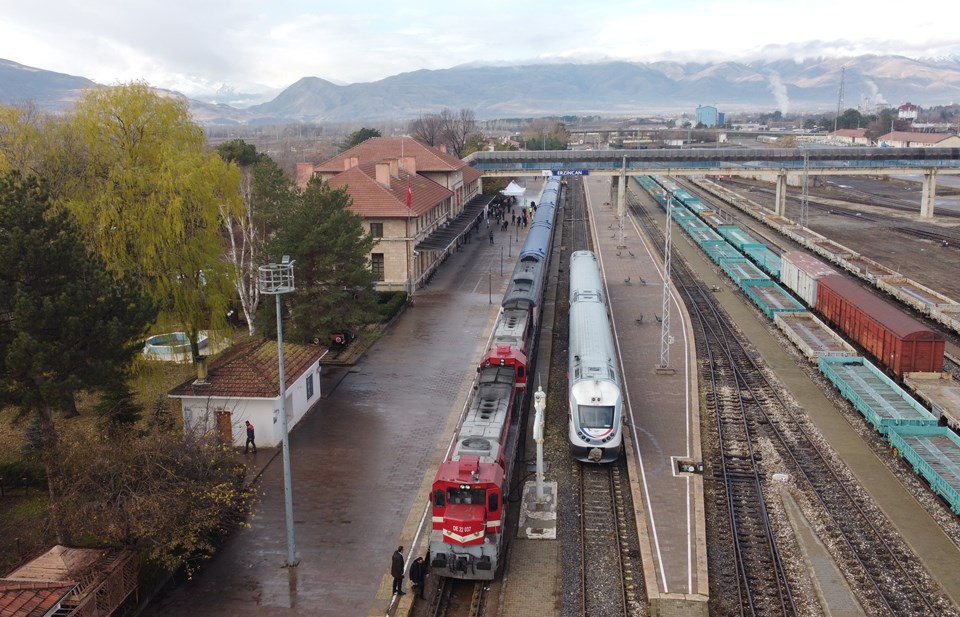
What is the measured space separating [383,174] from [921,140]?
108832 mm

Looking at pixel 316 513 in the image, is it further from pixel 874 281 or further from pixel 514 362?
pixel 874 281

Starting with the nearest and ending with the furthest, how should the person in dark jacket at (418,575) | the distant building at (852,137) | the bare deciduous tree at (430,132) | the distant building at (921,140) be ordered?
1. the person in dark jacket at (418,575)
2. the distant building at (921,140)
3. the bare deciduous tree at (430,132)
4. the distant building at (852,137)

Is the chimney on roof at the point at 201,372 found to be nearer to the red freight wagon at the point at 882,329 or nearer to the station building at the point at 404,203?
the station building at the point at 404,203

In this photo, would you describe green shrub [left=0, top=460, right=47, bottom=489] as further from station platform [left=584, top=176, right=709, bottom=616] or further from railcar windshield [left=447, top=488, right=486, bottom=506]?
station platform [left=584, top=176, right=709, bottom=616]

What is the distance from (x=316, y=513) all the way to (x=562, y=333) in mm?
19703

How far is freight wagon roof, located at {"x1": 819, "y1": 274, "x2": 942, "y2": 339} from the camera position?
29.2 meters

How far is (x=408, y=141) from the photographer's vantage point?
214 feet

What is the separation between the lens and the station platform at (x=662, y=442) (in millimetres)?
17484

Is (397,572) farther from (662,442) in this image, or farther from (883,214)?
(883,214)

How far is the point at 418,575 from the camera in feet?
56.1

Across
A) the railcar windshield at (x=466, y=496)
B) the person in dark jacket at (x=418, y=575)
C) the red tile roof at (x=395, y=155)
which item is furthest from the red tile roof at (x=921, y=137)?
the person in dark jacket at (x=418, y=575)

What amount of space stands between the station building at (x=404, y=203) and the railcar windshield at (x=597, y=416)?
48.5 ft

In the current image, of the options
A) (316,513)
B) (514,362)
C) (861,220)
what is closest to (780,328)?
(514,362)

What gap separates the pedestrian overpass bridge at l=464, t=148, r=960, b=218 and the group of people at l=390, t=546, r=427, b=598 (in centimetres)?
5755
